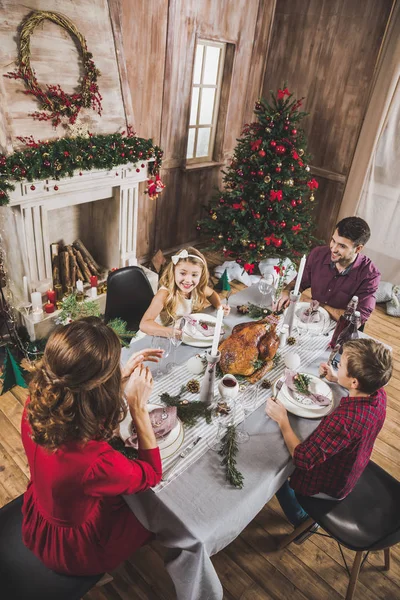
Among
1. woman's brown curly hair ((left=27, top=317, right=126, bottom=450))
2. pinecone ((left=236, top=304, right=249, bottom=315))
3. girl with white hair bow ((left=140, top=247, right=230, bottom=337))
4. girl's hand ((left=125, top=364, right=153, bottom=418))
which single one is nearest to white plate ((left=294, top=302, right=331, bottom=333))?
pinecone ((left=236, top=304, right=249, bottom=315))


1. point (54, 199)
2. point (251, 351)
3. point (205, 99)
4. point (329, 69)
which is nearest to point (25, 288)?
point (54, 199)

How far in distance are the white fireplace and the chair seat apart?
7.23 feet

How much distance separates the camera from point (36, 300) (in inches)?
117

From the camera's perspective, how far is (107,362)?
1.16m

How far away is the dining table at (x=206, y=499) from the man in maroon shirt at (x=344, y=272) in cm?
93

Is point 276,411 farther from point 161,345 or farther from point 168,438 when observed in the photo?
point 161,345

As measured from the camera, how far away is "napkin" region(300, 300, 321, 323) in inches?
85.9

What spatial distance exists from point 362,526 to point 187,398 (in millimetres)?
802

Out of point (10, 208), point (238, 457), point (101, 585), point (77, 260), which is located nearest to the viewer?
point (238, 457)

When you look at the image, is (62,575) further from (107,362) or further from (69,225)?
(69,225)

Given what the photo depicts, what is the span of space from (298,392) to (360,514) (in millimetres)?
504

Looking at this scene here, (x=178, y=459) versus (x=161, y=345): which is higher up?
(x=161, y=345)

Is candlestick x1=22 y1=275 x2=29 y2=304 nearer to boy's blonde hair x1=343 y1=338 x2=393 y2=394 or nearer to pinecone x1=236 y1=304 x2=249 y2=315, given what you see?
pinecone x1=236 y1=304 x2=249 y2=315

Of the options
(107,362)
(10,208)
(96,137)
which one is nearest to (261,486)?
(107,362)
